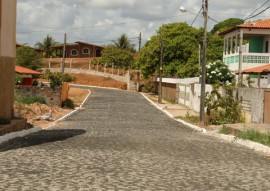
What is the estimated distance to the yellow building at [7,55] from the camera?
17.4m

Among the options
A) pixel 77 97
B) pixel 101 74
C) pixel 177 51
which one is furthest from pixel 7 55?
pixel 101 74

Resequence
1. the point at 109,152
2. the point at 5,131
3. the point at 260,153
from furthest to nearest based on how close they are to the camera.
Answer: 1. the point at 5,131
2. the point at 260,153
3. the point at 109,152

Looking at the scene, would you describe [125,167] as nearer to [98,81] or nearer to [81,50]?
[98,81]

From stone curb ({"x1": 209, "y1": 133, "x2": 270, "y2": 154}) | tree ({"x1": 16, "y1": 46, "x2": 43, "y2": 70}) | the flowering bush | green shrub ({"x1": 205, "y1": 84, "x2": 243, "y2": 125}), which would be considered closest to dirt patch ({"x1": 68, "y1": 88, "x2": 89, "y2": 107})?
the flowering bush

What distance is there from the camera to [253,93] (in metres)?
23.1

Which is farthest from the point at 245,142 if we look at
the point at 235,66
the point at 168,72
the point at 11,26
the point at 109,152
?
the point at 168,72

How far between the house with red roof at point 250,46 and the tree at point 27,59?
126ft

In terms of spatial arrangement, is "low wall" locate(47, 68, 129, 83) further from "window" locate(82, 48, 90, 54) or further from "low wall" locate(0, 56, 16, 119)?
"low wall" locate(0, 56, 16, 119)

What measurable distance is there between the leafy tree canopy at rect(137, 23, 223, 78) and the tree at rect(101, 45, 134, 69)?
25.3 m

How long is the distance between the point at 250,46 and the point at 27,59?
42216mm

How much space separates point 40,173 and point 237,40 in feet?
108

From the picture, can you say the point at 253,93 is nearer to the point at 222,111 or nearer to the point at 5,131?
the point at 222,111

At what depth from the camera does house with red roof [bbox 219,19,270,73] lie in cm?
3706

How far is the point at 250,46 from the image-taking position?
39.8 meters
